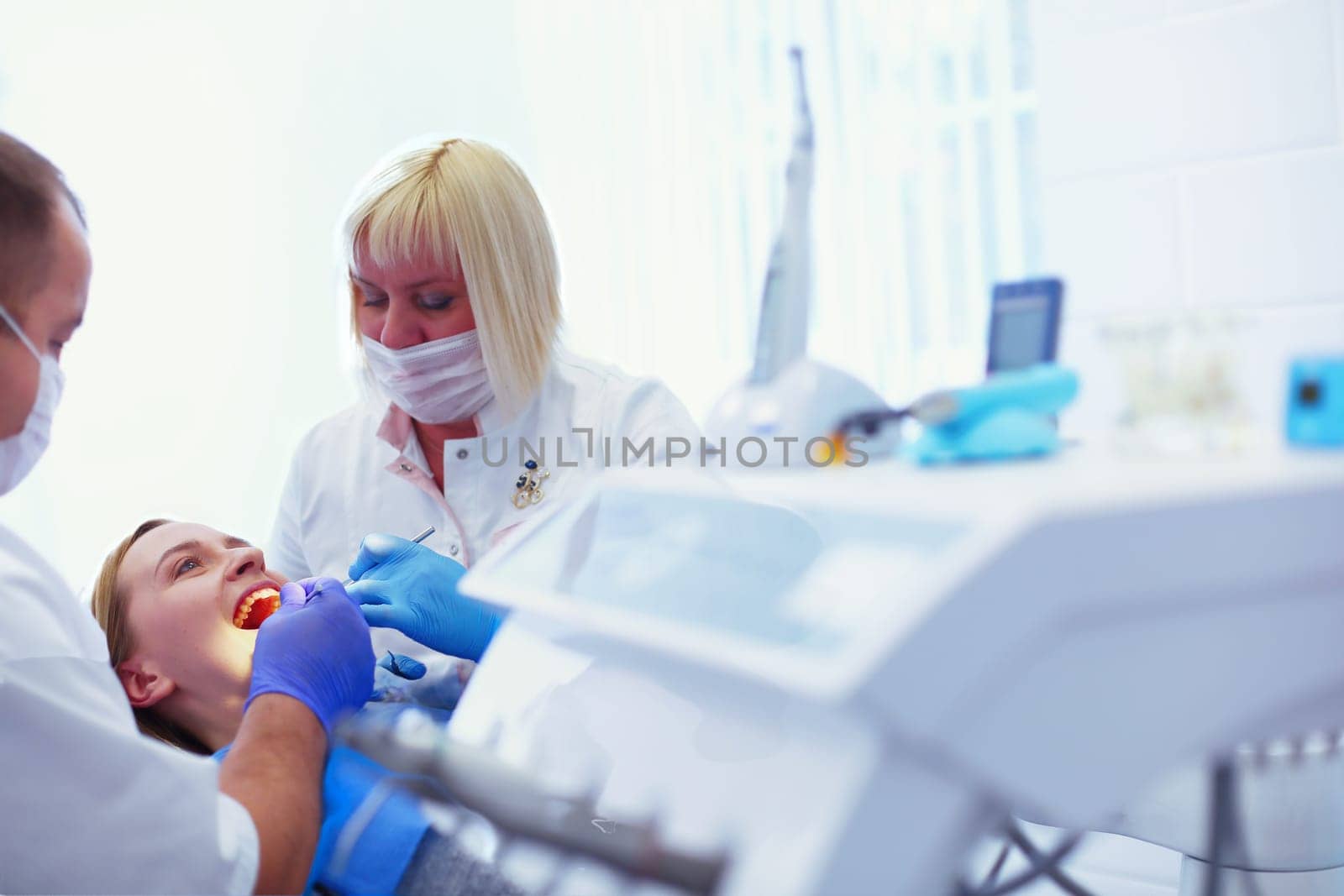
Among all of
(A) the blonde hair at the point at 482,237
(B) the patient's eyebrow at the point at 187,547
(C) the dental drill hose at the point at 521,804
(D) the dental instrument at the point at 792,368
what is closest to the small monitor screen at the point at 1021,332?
(D) the dental instrument at the point at 792,368

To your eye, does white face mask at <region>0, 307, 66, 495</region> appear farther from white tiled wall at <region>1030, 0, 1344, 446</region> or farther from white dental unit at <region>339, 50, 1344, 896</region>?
white tiled wall at <region>1030, 0, 1344, 446</region>

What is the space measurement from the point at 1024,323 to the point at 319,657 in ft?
2.73

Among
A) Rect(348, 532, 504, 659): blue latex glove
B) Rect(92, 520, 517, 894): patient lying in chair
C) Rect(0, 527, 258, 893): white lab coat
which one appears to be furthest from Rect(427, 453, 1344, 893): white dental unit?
Rect(92, 520, 517, 894): patient lying in chair

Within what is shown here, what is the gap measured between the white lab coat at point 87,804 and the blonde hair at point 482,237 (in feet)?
2.97

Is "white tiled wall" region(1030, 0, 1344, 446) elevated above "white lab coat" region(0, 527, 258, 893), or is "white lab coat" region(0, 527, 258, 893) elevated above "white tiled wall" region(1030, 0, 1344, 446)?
"white tiled wall" region(1030, 0, 1344, 446)

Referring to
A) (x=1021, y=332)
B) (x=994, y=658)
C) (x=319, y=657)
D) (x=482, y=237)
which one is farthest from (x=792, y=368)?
(x=482, y=237)

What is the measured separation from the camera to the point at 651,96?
3586 mm

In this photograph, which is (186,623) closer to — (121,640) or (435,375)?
(121,640)

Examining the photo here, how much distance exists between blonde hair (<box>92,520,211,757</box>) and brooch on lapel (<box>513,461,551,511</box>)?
594 millimetres

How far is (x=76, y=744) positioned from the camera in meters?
0.90

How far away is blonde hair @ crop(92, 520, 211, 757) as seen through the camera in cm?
157

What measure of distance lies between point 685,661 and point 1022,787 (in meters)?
0.23

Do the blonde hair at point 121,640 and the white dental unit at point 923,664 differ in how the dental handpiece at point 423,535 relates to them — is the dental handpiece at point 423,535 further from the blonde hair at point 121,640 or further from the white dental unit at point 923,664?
the white dental unit at point 923,664

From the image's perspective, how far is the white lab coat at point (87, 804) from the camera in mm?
890
